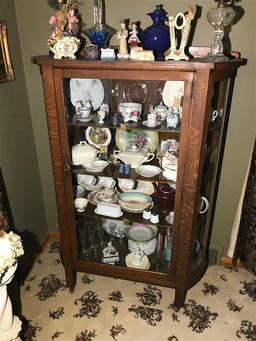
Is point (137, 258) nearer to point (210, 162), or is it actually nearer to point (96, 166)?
point (96, 166)

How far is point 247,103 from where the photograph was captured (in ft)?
5.95

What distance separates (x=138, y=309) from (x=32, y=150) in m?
1.36

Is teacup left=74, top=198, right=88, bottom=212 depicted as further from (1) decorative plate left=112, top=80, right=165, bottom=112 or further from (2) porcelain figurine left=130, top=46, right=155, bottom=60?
(2) porcelain figurine left=130, top=46, right=155, bottom=60

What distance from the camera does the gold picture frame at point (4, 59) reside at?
1.76 meters

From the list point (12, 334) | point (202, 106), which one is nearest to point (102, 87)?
point (202, 106)

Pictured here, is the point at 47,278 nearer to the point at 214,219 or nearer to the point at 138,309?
the point at 138,309

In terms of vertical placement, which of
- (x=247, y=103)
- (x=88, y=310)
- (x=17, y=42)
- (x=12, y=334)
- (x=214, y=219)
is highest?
(x=17, y=42)

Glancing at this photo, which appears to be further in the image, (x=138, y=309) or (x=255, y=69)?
(x=138, y=309)

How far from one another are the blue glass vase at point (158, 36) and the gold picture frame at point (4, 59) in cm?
88

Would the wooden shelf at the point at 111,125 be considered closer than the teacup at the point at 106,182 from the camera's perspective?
Yes

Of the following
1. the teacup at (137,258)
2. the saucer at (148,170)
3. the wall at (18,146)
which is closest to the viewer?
the saucer at (148,170)

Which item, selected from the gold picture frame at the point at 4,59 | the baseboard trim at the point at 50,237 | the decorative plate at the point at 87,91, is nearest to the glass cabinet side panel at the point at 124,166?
the decorative plate at the point at 87,91

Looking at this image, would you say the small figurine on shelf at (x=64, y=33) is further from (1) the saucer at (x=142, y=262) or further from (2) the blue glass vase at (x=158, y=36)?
(1) the saucer at (x=142, y=262)

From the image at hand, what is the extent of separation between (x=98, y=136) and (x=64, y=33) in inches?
24.0
